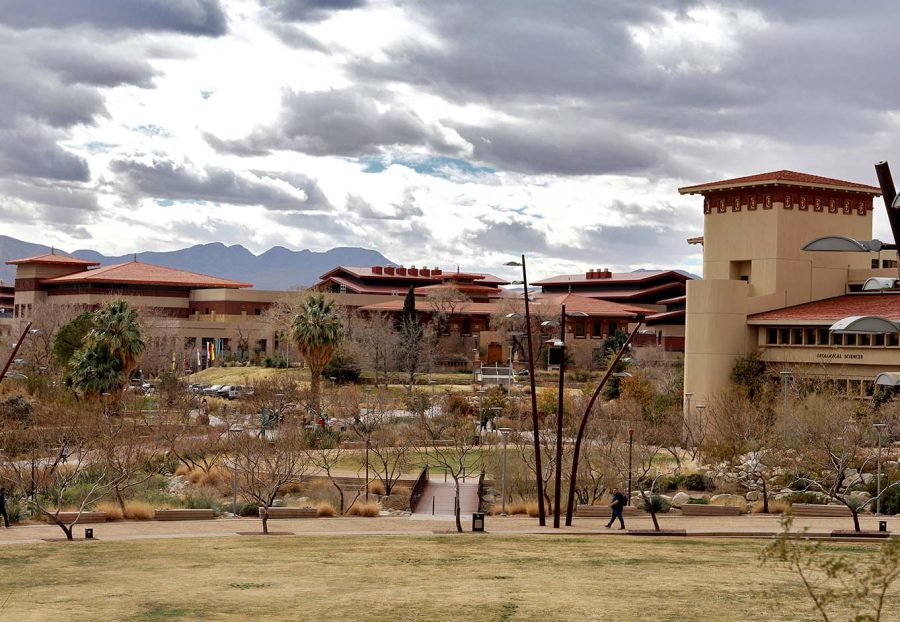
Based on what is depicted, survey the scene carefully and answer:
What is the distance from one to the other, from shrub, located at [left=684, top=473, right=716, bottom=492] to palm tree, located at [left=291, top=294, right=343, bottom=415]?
29732 millimetres

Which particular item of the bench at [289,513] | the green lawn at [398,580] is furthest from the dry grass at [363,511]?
the green lawn at [398,580]

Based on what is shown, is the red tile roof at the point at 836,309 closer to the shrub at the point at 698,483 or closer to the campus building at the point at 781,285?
the campus building at the point at 781,285

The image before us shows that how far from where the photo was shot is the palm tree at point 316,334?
8019cm

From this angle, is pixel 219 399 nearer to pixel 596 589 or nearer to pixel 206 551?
pixel 206 551

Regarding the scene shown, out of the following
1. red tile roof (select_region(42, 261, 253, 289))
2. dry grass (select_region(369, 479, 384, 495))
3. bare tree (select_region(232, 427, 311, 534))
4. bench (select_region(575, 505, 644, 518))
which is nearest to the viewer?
bench (select_region(575, 505, 644, 518))

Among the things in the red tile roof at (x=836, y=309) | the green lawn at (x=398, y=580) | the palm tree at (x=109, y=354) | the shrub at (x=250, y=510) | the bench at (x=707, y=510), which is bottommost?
the shrub at (x=250, y=510)

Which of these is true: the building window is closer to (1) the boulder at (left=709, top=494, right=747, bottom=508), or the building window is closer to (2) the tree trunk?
(1) the boulder at (left=709, top=494, right=747, bottom=508)

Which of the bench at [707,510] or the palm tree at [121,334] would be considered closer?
the bench at [707,510]

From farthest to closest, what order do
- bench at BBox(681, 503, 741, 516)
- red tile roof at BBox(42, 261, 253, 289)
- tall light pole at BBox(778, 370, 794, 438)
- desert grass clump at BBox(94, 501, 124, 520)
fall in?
1. red tile roof at BBox(42, 261, 253, 289)
2. tall light pole at BBox(778, 370, 794, 438)
3. bench at BBox(681, 503, 741, 516)
4. desert grass clump at BBox(94, 501, 124, 520)

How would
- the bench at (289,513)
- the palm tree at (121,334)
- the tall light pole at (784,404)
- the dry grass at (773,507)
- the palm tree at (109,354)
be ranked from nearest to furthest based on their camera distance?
the bench at (289,513) < the dry grass at (773,507) < the tall light pole at (784,404) < the palm tree at (109,354) < the palm tree at (121,334)

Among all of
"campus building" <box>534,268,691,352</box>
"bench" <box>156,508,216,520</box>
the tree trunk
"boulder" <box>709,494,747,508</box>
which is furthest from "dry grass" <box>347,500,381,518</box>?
"campus building" <box>534,268,691,352</box>

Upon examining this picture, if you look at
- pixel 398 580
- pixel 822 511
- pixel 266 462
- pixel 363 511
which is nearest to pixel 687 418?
pixel 822 511

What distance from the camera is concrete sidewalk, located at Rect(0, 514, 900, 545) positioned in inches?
1469

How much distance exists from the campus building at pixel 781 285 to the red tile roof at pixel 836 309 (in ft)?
0.20
